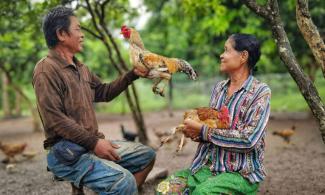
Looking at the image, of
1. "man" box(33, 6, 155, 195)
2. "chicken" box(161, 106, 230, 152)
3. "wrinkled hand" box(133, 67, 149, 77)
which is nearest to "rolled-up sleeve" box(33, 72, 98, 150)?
"man" box(33, 6, 155, 195)

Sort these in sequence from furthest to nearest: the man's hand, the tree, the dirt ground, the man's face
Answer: the tree
the dirt ground
the man's face
the man's hand

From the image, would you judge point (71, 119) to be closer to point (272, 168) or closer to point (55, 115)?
point (55, 115)

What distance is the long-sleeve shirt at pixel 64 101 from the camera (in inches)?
164

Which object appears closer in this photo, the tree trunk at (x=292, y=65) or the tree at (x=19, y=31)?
the tree trunk at (x=292, y=65)

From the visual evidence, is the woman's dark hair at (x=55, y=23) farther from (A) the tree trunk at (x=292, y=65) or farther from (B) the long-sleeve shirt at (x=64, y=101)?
(A) the tree trunk at (x=292, y=65)

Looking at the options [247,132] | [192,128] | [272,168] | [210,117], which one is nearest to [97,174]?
[192,128]

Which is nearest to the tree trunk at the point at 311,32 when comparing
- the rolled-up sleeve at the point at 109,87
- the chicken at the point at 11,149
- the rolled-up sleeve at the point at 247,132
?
the rolled-up sleeve at the point at 247,132

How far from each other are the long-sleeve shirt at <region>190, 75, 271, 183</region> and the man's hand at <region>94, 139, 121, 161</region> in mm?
811

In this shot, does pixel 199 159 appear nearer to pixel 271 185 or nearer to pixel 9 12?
pixel 271 185

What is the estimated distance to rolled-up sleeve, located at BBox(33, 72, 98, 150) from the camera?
416 centimetres

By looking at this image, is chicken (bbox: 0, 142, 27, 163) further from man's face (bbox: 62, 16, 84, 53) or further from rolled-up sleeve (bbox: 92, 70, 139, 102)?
man's face (bbox: 62, 16, 84, 53)

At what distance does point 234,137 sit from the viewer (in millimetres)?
4129

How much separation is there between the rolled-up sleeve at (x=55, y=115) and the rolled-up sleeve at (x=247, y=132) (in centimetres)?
108

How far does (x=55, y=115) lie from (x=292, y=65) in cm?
243
